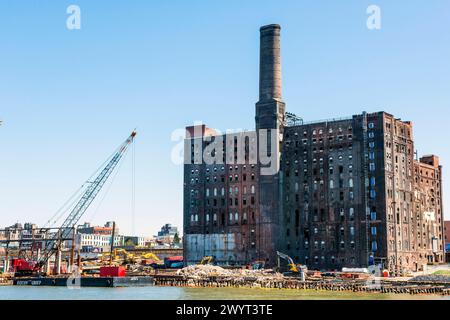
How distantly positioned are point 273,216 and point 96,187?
44814mm

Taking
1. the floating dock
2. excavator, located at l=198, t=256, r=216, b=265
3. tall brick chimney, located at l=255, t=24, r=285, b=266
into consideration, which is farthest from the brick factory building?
the floating dock

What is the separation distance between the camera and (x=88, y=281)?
117 m

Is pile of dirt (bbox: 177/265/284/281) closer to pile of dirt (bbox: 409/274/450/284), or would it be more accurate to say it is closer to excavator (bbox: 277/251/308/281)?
excavator (bbox: 277/251/308/281)

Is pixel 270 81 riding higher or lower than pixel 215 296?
higher

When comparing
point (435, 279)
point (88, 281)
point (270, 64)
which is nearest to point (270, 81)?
point (270, 64)

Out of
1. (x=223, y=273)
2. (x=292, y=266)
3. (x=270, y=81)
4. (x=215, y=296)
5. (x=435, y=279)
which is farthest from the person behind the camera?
(x=270, y=81)

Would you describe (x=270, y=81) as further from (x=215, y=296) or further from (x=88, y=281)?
(x=215, y=296)

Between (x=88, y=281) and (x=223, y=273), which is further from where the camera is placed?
(x=223, y=273)

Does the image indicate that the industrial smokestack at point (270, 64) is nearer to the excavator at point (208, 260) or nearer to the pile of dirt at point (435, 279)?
the excavator at point (208, 260)

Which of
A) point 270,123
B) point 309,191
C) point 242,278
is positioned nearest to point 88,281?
point 242,278

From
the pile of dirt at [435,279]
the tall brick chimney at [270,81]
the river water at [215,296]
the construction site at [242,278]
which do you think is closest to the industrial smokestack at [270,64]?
the tall brick chimney at [270,81]

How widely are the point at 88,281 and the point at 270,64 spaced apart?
69.6 meters

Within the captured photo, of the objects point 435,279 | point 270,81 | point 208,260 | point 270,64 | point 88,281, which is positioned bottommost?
point 88,281

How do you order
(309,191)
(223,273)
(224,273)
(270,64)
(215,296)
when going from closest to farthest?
1. (215,296)
2. (223,273)
3. (224,273)
4. (309,191)
5. (270,64)
